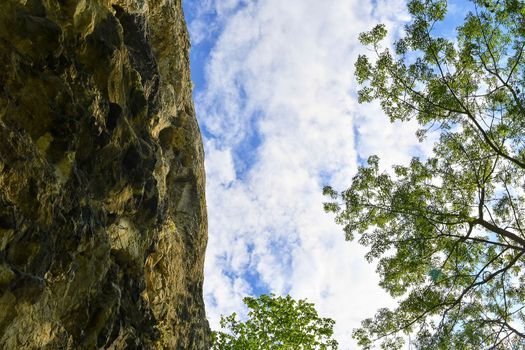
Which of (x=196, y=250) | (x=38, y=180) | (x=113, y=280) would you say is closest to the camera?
(x=38, y=180)

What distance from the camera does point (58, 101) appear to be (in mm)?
8242

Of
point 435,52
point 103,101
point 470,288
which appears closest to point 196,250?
point 103,101

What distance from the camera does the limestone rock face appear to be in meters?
7.02

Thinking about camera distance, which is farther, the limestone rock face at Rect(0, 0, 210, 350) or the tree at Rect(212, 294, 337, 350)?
the tree at Rect(212, 294, 337, 350)

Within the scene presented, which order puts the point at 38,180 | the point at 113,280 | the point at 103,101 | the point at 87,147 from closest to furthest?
the point at 38,180, the point at 87,147, the point at 103,101, the point at 113,280

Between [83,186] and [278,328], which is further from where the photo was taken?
[278,328]

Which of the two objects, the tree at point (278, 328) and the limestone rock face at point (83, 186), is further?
the tree at point (278, 328)

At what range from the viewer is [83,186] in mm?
9047

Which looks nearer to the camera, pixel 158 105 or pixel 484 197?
pixel 158 105

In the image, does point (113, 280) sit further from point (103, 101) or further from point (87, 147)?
point (103, 101)

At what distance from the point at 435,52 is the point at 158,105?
33.2ft

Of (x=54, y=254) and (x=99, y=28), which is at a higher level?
(x=99, y=28)

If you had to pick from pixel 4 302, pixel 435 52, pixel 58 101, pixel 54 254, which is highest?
pixel 435 52

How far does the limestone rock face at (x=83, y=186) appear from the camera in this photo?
702 cm
